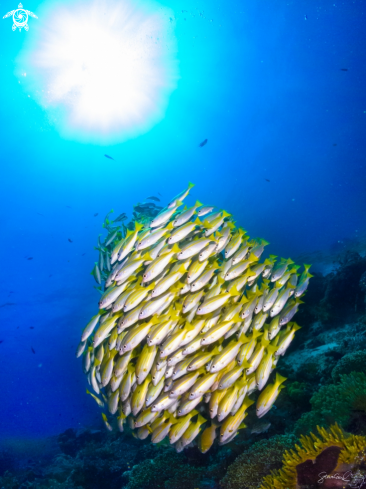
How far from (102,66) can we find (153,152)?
13794 mm

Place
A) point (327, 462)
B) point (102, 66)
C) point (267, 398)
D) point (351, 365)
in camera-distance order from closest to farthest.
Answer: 1. point (327, 462)
2. point (267, 398)
3. point (351, 365)
4. point (102, 66)

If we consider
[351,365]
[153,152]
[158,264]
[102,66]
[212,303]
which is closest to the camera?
[212,303]

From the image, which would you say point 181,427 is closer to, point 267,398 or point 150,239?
point 267,398

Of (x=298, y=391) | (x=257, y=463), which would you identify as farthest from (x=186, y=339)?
(x=298, y=391)

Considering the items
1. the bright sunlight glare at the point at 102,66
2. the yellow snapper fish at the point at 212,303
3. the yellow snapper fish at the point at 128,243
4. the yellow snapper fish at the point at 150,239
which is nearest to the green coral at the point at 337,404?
the yellow snapper fish at the point at 212,303

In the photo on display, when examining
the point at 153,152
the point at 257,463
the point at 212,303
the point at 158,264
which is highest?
the point at 153,152

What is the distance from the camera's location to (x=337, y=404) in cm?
436

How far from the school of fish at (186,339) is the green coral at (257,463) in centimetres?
71

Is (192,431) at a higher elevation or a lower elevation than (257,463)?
higher

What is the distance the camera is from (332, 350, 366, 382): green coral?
543 cm

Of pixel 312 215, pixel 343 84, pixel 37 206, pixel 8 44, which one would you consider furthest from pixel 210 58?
pixel 312 215

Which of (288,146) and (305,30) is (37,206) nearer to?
(305,30)

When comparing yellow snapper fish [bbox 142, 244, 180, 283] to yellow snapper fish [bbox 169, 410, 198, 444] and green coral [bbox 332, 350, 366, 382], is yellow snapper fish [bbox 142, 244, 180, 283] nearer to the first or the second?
yellow snapper fish [bbox 169, 410, 198, 444]

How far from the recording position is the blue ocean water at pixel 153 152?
1067 inches
